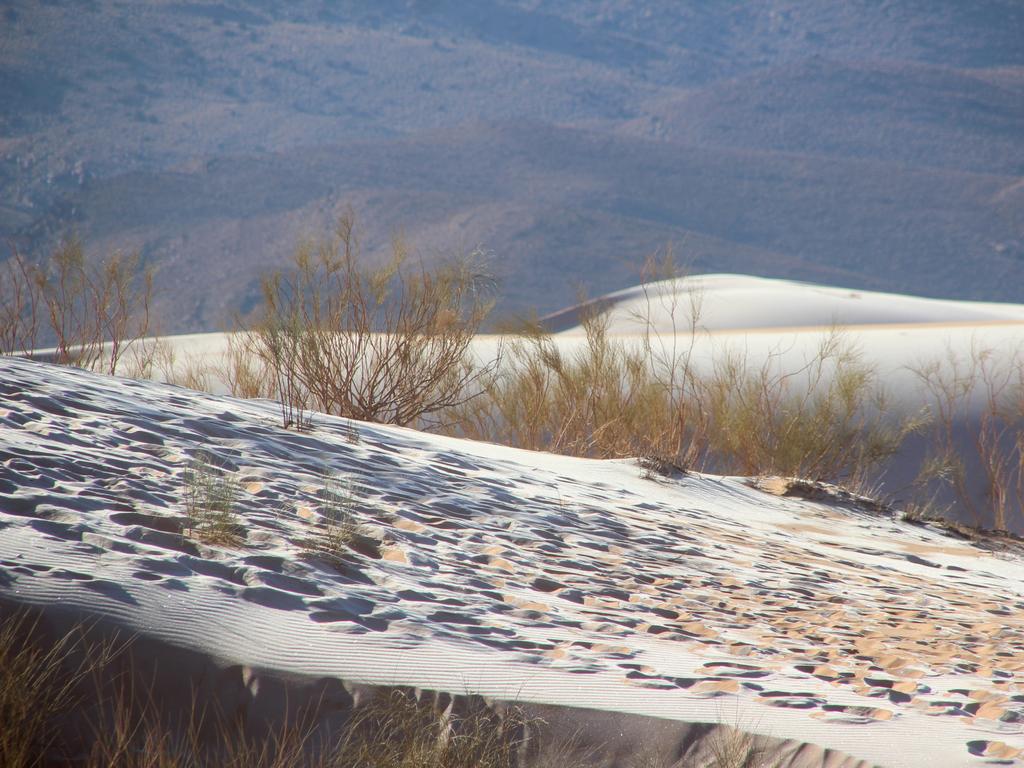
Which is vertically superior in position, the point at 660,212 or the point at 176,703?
the point at 660,212

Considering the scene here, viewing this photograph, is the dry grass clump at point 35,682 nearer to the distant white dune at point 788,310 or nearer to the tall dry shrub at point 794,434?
the tall dry shrub at point 794,434

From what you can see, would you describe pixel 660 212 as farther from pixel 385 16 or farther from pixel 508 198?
pixel 385 16

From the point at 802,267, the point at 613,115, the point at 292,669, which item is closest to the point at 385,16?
the point at 613,115

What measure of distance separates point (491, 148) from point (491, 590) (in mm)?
118554

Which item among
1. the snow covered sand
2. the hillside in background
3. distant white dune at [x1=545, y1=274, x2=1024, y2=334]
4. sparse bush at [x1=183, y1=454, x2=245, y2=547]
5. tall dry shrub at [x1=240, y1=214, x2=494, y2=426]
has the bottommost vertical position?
the snow covered sand

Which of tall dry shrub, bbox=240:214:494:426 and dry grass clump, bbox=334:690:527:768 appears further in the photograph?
tall dry shrub, bbox=240:214:494:426

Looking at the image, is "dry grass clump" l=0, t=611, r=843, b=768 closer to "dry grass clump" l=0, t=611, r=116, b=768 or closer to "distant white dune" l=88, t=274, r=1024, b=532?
"dry grass clump" l=0, t=611, r=116, b=768

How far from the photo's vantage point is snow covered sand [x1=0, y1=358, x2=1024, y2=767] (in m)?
2.96

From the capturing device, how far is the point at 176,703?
2.80 metres

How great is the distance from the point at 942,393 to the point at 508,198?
95.1 m

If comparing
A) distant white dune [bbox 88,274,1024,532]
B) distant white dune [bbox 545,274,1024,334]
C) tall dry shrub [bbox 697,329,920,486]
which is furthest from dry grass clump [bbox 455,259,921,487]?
distant white dune [bbox 545,274,1024,334]

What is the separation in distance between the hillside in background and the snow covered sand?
60.0m

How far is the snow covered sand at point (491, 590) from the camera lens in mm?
2965

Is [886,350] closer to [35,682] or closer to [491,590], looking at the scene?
[491,590]
